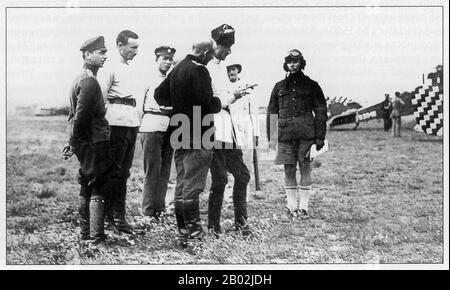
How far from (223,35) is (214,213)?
5.29 feet

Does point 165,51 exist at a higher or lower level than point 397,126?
higher

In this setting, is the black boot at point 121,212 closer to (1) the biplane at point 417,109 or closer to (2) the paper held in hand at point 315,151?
(2) the paper held in hand at point 315,151

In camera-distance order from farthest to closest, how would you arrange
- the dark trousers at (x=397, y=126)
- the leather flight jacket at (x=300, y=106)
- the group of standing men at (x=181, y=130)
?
the dark trousers at (x=397, y=126) → the leather flight jacket at (x=300, y=106) → the group of standing men at (x=181, y=130)

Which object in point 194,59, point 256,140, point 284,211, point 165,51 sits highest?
point 165,51

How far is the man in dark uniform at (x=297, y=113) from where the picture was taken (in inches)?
230

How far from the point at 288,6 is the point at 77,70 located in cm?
201

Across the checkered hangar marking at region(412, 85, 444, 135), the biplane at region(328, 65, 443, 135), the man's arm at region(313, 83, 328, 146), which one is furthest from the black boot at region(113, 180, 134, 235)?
the checkered hangar marking at region(412, 85, 444, 135)

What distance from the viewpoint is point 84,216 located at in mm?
5730

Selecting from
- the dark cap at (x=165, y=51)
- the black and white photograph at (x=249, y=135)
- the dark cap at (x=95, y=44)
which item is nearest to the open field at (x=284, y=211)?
the black and white photograph at (x=249, y=135)

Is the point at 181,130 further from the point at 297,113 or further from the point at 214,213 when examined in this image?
the point at 297,113

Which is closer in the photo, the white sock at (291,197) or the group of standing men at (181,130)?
the group of standing men at (181,130)

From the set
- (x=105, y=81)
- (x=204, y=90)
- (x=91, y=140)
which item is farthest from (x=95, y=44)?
(x=204, y=90)

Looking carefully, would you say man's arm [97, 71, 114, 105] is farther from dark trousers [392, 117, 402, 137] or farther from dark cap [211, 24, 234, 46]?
dark trousers [392, 117, 402, 137]

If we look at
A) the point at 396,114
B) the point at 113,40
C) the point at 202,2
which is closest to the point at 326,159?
the point at 396,114
